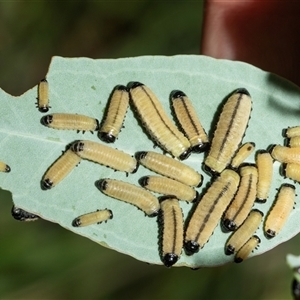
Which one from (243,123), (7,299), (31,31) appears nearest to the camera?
(243,123)

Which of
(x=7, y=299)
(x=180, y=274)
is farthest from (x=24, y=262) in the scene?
(x=180, y=274)

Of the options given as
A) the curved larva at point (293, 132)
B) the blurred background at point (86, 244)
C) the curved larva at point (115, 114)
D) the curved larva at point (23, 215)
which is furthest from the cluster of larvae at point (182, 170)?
the blurred background at point (86, 244)

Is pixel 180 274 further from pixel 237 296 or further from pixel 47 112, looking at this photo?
pixel 47 112

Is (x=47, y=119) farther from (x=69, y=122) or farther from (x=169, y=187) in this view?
(x=169, y=187)

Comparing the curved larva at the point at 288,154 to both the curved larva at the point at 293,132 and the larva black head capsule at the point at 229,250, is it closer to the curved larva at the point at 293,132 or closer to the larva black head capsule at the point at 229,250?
the curved larva at the point at 293,132

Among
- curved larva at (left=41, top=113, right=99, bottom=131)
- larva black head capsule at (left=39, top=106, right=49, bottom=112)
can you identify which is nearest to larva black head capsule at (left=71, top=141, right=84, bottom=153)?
curved larva at (left=41, top=113, right=99, bottom=131)

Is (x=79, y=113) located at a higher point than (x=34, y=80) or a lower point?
higher

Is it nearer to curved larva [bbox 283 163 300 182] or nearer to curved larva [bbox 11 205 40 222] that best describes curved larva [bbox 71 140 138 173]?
curved larva [bbox 11 205 40 222]
